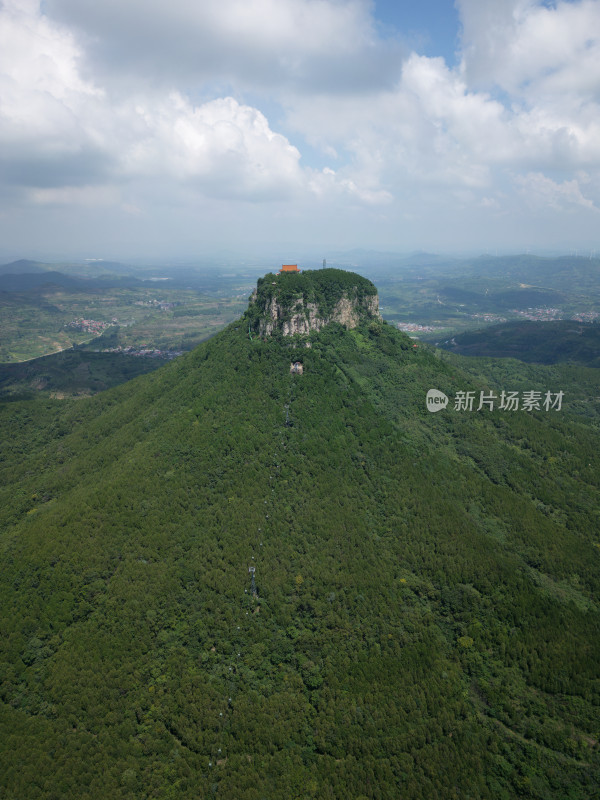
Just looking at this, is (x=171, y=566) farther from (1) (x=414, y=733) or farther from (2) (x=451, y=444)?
(2) (x=451, y=444)

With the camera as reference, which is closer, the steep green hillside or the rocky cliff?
the steep green hillside

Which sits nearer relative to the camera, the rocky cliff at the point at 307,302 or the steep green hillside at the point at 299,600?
the steep green hillside at the point at 299,600

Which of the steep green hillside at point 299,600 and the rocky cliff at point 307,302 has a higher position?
the rocky cliff at point 307,302

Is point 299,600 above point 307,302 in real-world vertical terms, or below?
below

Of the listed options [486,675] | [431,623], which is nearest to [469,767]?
[486,675]

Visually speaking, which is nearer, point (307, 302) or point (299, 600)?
point (299, 600)
